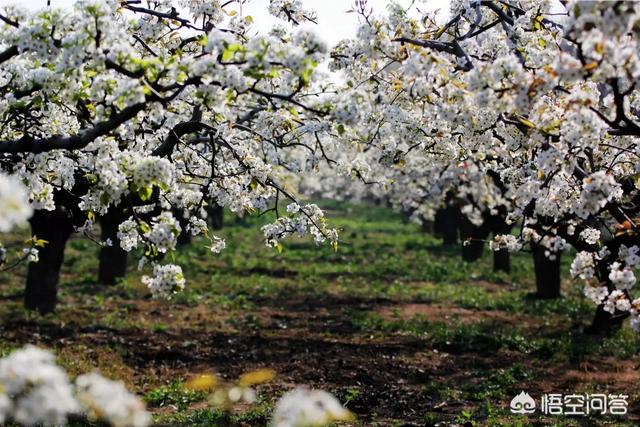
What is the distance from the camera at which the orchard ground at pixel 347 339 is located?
10.3m

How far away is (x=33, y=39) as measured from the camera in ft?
19.8

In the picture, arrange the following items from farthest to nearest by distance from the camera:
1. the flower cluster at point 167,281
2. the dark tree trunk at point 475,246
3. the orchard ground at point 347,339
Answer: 1. the dark tree trunk at point 475,246
2. the orchard ground at point 347,339
3. the flower cluster at point 167,281

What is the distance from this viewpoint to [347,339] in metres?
14.5

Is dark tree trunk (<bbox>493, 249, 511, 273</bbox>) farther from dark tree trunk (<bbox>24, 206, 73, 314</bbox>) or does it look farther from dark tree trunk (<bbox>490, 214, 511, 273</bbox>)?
dark tree trunk (<bbox>24, 206, 73, 314</bbox>)

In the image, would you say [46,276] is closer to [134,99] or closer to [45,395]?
[134,99]

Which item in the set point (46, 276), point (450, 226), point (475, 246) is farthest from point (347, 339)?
point (450, 226)

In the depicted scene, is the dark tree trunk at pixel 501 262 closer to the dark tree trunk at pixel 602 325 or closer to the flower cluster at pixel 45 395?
the dark tree trunk at pixel 602 325

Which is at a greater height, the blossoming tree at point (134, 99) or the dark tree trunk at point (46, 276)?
the blossoming tree at point (134, 99)

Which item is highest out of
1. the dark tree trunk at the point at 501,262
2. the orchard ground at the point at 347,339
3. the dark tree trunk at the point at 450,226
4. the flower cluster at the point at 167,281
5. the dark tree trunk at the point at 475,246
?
the dark tree trunk at the point at 450,226

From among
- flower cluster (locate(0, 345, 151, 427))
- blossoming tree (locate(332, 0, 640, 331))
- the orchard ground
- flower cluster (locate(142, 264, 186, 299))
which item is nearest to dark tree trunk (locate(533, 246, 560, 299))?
the orchard ground

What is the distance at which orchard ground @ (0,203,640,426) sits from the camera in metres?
10.3

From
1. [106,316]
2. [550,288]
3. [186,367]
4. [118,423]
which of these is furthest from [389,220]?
[118,423]

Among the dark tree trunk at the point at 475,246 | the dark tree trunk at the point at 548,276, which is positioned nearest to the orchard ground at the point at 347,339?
the dark tree trunk at the point at 548,276

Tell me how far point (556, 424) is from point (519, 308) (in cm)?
957
